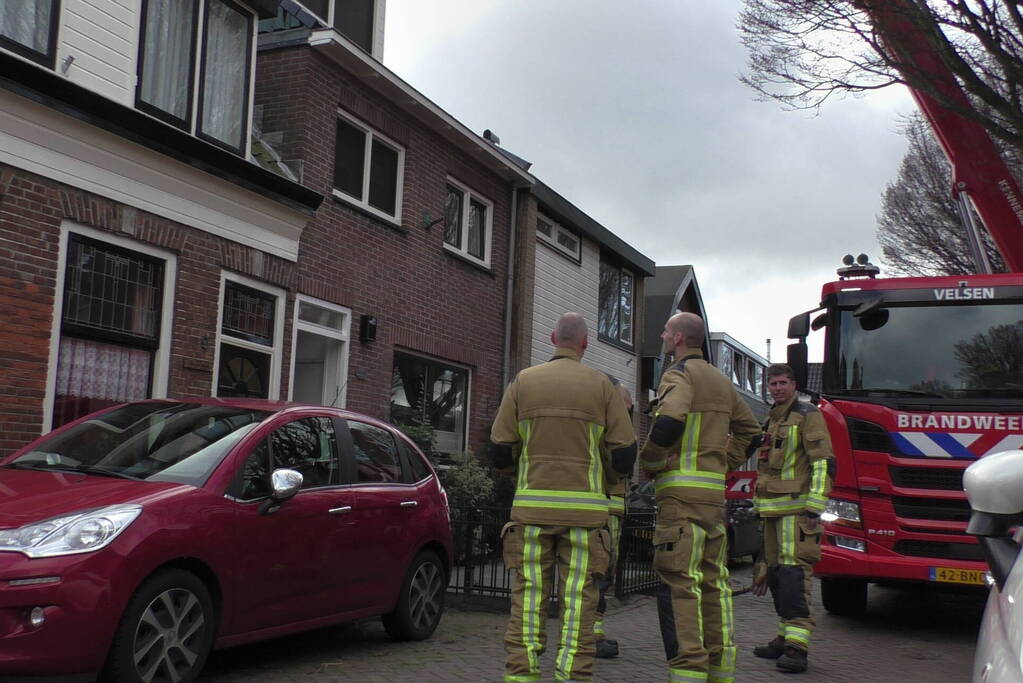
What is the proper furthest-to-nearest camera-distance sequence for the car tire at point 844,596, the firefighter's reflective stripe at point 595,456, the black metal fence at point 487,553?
1. the car tire at point 844,596
2. the black metal fence at point 487,553
3. the firefighter's reflective stripe at point 595,456

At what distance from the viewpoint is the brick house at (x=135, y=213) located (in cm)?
832

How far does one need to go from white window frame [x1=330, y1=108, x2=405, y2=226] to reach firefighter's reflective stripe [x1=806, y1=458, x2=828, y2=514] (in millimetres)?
7254

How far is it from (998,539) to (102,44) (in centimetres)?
881

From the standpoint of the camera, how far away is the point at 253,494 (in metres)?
5.93

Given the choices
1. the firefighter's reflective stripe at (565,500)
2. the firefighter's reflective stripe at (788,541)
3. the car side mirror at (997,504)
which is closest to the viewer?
the car side mirror at (997,504)

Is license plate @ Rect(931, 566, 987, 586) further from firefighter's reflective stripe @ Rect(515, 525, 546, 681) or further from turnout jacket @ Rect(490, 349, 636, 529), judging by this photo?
firefighter's reflective stripe @ Rect(515, 525, 546, 681)

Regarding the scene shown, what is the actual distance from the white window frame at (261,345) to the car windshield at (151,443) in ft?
12.8

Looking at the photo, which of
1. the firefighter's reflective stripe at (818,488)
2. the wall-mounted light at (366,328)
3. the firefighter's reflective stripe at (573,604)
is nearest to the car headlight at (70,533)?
the firefighter's reflective stripe at (573,604)

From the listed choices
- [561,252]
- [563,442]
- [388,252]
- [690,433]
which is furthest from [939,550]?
[561,252]

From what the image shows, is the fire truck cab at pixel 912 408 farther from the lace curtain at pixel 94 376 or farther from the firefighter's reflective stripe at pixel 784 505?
the lace curtain at pixel 94 376

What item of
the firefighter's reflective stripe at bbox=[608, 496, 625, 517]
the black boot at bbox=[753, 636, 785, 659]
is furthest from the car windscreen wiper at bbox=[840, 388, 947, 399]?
the firefighter's reflective stripe at bbox=[608, 496, 625, 517]

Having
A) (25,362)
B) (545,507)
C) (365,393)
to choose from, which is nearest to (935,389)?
(545,507)

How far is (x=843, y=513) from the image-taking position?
8797 millimetres

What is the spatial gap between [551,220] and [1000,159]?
8803 millimetres
